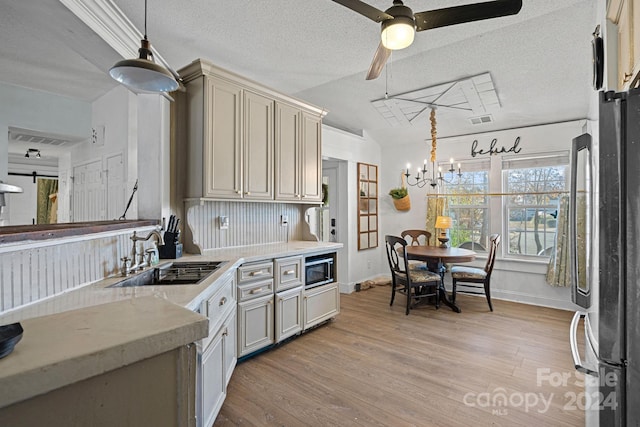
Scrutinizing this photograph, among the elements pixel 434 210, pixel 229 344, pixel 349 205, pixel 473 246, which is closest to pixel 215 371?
pixel 229 344

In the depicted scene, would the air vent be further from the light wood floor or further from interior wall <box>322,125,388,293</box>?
the light wood floor

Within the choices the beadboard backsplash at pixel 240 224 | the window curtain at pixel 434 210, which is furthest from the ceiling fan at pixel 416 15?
the window curtain at pixel 434 210

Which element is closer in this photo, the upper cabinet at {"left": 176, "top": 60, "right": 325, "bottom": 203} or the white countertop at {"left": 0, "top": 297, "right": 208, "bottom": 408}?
the white countertop at {"left": 0, "top": 297, "right": 208, "bottom": 408}

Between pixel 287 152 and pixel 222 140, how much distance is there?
0.79 metres

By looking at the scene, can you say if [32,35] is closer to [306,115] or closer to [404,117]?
[306,115]

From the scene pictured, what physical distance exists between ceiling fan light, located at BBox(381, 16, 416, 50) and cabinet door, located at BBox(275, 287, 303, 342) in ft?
7.28

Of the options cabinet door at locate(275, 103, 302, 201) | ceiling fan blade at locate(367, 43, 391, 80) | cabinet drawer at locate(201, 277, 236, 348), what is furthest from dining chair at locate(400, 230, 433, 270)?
cabinet drawer at locate(201, 277, 236, 348)

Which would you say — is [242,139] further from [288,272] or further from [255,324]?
[255,324]

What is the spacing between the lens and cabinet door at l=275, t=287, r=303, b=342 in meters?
2.87

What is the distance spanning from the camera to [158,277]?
209cm

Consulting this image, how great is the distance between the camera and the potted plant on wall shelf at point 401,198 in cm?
527

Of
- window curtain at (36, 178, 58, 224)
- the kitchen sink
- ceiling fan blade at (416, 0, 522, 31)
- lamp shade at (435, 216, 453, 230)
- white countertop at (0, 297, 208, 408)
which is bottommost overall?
the kitchen sink

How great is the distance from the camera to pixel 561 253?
4.00m

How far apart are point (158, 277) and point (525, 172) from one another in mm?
4732
